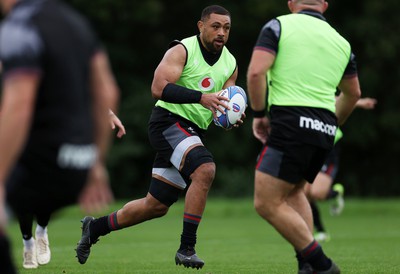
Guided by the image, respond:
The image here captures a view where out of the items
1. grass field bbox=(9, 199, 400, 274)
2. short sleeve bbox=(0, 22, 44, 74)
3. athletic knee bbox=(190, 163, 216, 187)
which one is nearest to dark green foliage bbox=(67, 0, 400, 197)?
grass field bbox=(9, 199, 400, 274)

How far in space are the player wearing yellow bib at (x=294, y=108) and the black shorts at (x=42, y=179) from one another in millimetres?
2070

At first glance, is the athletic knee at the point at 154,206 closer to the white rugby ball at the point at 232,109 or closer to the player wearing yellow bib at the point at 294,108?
the white rugby ball at the point at 232,109

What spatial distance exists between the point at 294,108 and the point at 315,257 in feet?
3.49

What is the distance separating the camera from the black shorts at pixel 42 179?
187 inches

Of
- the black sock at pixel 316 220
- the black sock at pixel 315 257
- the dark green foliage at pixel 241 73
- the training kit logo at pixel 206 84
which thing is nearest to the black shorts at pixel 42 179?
the black sock at pixel 315 257

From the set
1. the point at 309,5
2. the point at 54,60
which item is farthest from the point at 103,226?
the point at 54,60

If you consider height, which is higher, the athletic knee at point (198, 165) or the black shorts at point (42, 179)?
the black shorts at point (42, 179)

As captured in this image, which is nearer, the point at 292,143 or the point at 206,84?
the point at 292,143

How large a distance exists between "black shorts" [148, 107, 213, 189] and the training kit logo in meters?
0.38

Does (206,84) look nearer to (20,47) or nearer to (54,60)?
(54,60)

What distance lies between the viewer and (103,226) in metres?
9.23

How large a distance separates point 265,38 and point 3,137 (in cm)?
272

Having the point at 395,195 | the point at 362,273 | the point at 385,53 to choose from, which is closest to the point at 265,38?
the point at 362,273

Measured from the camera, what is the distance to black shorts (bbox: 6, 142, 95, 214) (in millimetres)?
4742
